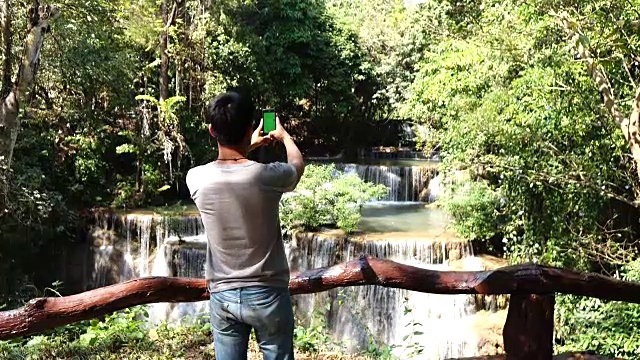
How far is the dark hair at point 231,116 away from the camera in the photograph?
180 cm

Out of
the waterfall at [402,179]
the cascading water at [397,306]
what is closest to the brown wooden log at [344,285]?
the cascading water at [397,306]

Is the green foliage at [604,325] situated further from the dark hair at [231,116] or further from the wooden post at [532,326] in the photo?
the dark hair at [231,116]

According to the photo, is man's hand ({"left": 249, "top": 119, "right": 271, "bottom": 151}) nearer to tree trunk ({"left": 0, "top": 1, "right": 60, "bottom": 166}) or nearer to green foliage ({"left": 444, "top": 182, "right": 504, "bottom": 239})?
tree trunk ({"left": 0, "top": 1, "right": 60, "bottom": 166})

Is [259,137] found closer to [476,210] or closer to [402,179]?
[476,210]

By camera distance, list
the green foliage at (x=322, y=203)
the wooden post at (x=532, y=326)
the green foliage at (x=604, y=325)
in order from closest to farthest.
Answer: the wooden post at (x=532, y=326) → the green foliage at (x=604, y=325) → the green foliage at (x=322, y=203)

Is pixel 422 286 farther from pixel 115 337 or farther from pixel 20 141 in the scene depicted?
pixel 20 141

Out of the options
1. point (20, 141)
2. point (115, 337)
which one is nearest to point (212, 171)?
point (115, 337)

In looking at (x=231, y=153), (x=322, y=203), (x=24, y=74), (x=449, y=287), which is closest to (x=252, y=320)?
(x=231, y=153)

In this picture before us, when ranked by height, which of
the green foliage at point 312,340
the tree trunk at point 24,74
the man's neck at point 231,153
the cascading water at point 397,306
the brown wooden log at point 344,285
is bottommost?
the cascading water at point 397,306

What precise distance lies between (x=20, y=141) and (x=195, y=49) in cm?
469

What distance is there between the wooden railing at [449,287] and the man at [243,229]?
60 cm

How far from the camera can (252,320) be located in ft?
6.10

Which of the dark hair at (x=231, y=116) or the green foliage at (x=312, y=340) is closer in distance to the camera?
the dark hair at (x=231, y=116)

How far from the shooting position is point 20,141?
1176 centimetres
